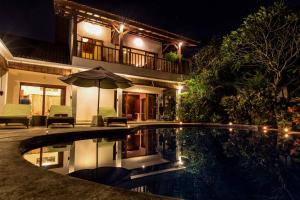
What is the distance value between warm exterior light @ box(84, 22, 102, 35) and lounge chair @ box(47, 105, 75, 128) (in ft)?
20.7

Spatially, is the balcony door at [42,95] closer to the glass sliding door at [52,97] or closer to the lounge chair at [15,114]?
the glass sliding door at [52,97]

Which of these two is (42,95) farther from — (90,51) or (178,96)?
(178,96)

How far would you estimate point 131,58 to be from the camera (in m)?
15.3

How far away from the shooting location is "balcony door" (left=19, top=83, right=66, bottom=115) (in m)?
12.2

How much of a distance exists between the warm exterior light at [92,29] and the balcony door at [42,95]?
4108mm

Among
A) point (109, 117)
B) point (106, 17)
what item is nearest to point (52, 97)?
point (109, 117)

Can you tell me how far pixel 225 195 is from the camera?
2.82m

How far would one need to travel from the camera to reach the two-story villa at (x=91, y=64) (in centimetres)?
1124

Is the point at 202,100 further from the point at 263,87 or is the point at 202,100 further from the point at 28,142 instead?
the point at 28,142

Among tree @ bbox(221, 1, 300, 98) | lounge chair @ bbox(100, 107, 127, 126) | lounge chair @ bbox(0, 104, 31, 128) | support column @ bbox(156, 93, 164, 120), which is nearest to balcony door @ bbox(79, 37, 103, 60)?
lounge chair @ bbox(100, 107, 127, 126)

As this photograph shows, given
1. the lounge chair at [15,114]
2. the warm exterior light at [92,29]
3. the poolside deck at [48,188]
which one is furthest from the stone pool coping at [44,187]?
the warm exterior light at [92,29]

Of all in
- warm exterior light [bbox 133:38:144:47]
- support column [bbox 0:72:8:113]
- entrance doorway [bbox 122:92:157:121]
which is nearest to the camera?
support column [bbox 0:72:8:113]

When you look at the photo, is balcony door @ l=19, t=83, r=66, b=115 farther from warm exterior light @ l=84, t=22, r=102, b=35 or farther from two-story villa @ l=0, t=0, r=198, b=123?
warm exterior light @ l=84, t=22, r=102, b=35

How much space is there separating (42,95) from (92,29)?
17.5 ft
